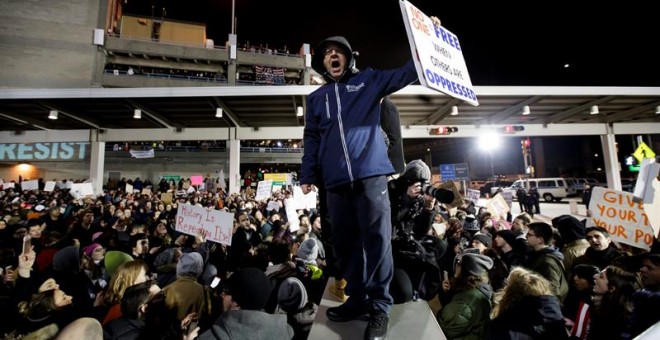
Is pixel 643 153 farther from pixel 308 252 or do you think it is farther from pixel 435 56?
pixel 435 56

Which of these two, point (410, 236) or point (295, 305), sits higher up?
point (410, 236)

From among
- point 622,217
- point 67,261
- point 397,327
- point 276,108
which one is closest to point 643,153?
point 622,217

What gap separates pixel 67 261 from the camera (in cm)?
345

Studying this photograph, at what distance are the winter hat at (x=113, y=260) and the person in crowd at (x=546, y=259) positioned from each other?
4.81 metres

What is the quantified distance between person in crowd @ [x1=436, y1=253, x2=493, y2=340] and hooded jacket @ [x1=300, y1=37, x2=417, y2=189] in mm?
1727

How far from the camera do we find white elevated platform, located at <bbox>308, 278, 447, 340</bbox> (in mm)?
1854

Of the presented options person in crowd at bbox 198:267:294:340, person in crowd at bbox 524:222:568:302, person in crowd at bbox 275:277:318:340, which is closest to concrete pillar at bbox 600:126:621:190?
person in crowd at bbox 524:222:568:302

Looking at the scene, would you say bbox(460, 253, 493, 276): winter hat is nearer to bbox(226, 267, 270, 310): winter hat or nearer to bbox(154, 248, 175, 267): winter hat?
bbox(226, 267, 270, 310): winter hat

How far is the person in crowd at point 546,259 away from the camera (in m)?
3.47

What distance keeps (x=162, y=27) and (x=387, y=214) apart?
A: 4296 centimetres

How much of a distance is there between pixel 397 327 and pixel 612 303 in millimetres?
1932

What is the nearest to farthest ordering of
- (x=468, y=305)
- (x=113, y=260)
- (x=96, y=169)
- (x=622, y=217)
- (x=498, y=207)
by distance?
(x=468, y=305), (x=113, y=260), (x=622, y=217), (x=498, y=207), (x=96, y=169)

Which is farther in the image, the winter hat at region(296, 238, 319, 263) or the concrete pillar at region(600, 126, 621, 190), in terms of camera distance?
the concrete pillar at region(600, 126, 621, 190)

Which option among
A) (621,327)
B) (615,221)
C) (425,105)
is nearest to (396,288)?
(621,327)
